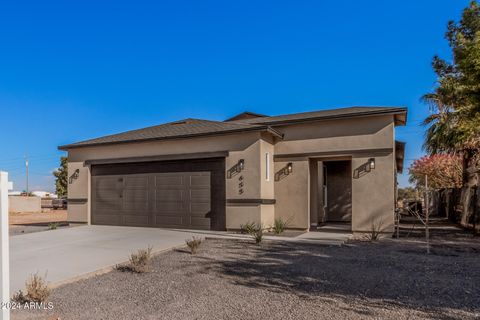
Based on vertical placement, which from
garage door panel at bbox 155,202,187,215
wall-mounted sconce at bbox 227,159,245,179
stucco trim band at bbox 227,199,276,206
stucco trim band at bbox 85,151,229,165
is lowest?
garage door panel at bbox 155,202,187,215

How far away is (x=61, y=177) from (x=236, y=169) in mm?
39557

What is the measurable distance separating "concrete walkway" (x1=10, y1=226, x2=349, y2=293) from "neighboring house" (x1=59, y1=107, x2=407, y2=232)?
1118 millimetres

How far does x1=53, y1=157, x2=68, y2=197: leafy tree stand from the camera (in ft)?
141

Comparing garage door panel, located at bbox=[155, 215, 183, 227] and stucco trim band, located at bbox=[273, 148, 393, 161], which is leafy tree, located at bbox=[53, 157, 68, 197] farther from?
stucco trim band, located at bbox=[273, 148, 393, 161]

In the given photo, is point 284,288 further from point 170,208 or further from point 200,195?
point 170,208

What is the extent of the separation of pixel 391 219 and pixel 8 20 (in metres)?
18.2

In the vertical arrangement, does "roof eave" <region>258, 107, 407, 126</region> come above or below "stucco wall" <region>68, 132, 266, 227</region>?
above

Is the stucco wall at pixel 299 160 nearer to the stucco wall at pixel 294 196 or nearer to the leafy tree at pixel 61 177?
the stucco wall at pixel 294 196

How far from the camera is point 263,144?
1182cm

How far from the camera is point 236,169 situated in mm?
11875

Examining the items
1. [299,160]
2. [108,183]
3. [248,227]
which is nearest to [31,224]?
[108,183]

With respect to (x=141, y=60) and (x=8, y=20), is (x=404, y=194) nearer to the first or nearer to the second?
(x=141, y=60)

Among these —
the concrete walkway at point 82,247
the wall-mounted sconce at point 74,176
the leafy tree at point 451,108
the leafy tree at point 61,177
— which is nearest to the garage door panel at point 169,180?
the concrete walkway at point 82,247

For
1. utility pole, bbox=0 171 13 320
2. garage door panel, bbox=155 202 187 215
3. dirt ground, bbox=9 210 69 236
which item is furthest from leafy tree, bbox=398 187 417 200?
utility pole, bbox=0 171 13 320
